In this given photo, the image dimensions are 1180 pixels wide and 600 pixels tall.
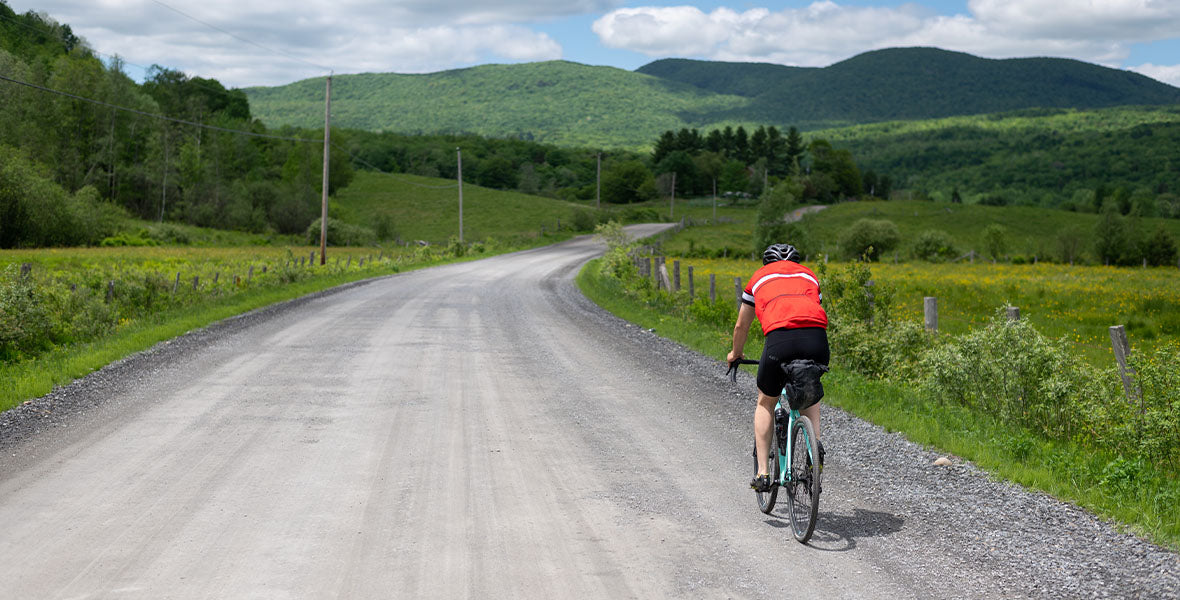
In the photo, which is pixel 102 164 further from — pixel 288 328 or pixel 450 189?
pixel 288 328

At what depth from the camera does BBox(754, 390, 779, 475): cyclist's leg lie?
6426 millimetres

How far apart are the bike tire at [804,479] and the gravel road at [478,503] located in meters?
0.16

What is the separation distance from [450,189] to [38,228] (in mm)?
75755

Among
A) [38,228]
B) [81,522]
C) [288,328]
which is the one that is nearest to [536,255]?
[38,228]

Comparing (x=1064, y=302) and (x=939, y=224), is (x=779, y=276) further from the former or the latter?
(x=939, y=224)

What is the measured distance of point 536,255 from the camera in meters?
59.6

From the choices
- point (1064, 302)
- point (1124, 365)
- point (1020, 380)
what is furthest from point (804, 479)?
point (1064, 302)

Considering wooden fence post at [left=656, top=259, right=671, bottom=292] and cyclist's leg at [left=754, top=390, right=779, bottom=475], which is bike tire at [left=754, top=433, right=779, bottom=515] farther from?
wooden fence post at [left=656, top=259, right=671, bottom=292]

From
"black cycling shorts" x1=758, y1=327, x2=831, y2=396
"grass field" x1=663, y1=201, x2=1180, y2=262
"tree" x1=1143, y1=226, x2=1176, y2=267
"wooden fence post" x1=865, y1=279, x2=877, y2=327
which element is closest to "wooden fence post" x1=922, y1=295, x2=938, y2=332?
"wooden fence post" x1=865, y1=279, x2=877, y2=327

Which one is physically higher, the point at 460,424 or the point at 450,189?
the point at 450,189

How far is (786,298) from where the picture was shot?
617cm

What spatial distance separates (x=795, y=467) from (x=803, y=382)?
678mm

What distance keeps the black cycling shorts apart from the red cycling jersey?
0.05 metres

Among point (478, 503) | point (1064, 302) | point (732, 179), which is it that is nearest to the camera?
point (478, 503)
